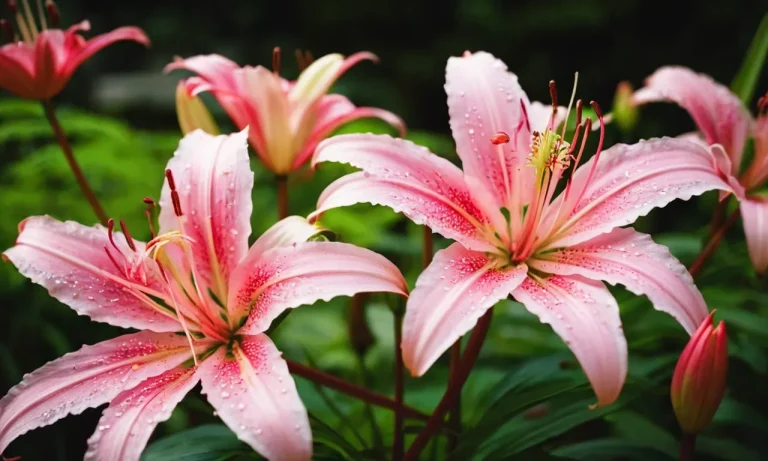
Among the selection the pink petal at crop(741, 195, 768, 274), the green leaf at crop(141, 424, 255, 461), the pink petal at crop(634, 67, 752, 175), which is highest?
the pink petal at crop(634, 67, 752, 175)

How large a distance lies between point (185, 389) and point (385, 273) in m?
0.14

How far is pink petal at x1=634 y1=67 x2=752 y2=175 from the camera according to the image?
0.63 meters

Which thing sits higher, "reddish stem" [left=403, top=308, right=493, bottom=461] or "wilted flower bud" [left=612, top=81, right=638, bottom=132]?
"wilted flower bud" [left=612, top=81, right=638, bottom=132]

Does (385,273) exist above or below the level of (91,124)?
above

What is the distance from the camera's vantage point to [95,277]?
52 cm

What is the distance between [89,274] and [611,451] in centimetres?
44

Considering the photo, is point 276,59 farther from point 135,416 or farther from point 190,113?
point 135,416

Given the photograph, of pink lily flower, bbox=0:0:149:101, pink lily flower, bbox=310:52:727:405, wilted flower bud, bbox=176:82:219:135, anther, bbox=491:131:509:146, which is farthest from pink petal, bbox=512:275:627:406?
pink lily flower, bbox=0:0:149:101

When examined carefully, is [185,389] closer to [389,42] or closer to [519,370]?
[519,370]

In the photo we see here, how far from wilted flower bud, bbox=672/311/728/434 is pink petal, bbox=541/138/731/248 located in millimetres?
87

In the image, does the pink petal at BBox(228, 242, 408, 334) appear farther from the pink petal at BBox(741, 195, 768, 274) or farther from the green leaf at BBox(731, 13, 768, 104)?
the green leaf at BBox(731, 13, 768, 104)

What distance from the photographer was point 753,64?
0.72 meters

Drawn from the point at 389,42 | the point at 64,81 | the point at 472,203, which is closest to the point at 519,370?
the point at 472,203

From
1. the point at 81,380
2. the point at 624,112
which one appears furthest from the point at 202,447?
the point at 624,112
